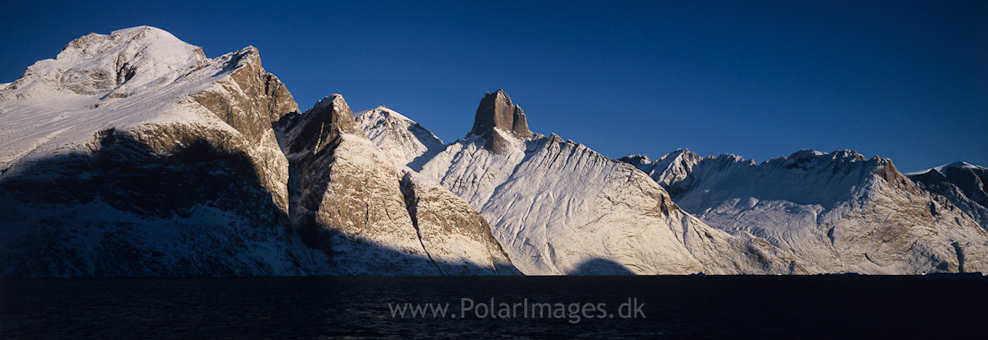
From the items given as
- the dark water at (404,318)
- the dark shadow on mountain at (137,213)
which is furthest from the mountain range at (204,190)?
the dark water at (404,318)

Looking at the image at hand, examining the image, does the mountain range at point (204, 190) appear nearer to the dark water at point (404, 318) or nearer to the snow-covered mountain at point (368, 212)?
the snow-covered mountain at point (368, 212)

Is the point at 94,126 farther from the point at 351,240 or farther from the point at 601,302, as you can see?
the point at 601,302

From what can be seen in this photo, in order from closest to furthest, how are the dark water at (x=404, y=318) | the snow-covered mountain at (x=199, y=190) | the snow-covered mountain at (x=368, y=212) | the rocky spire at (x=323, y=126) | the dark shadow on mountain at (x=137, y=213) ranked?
the dark water at (x=404, y=318) < the dark shadow on mountain at (x=137, y=213) < the snow-covered mountain at (x=199, y=190) < the snow-covered mountain at (x=368, y=212) < the rocky spire at (x=323, y=126)

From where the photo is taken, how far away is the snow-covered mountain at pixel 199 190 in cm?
11669

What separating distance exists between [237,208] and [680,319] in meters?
115

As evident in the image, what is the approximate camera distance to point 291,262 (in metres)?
145

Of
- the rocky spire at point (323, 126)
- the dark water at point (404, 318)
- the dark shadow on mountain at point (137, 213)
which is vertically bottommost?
the dark water at point (404, 318)

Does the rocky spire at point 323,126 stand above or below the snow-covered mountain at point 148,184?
above

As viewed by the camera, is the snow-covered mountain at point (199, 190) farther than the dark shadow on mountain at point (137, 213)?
Yes

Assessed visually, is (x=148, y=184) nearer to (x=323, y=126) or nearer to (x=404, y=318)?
(x=323, y=126)

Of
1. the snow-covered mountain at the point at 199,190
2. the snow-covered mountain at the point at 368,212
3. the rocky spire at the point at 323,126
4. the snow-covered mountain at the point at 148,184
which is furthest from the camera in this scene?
the rocky spire at the point at 323,126

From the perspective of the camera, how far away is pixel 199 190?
13862cm

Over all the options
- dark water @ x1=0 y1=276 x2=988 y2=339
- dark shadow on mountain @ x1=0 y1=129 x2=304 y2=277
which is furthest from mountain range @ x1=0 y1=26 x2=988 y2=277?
dark water @ x1=0 y1=276 x2=988 y2=339

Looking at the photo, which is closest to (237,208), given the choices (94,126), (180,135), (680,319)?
(180,135)
